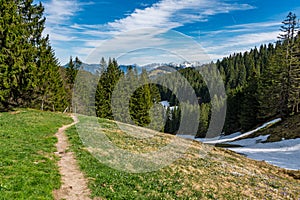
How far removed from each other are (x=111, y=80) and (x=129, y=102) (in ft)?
23.9

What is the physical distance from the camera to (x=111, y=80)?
6131 centimetres

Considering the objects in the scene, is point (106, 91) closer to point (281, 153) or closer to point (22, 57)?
point (22, 57)

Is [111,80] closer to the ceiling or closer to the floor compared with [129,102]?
closer to the ceiling

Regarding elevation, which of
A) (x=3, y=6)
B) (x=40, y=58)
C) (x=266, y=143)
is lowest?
(x=266, y=143)

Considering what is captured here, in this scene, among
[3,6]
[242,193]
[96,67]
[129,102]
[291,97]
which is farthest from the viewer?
[96,67]

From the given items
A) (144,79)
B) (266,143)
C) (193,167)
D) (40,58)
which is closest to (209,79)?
(144,79)

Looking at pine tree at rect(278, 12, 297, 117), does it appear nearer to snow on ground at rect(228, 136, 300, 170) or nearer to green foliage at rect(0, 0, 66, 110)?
snow on ground at rect(228, 136, 300, 170)

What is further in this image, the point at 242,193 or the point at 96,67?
the point at 96,67

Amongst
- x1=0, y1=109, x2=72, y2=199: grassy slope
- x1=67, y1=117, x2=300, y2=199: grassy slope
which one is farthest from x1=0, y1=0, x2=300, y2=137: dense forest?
x1=67, y1=117, x2=300, y2=199: grassy slope

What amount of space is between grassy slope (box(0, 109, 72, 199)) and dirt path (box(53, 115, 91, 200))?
377 mm

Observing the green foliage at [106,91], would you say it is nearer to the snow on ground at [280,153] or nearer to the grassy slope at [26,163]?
the snow on ground at [280,153]

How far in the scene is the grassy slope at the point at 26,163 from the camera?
10.8m

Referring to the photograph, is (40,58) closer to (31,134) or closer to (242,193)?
(31,134)

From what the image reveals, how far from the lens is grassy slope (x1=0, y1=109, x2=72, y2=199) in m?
10.8
